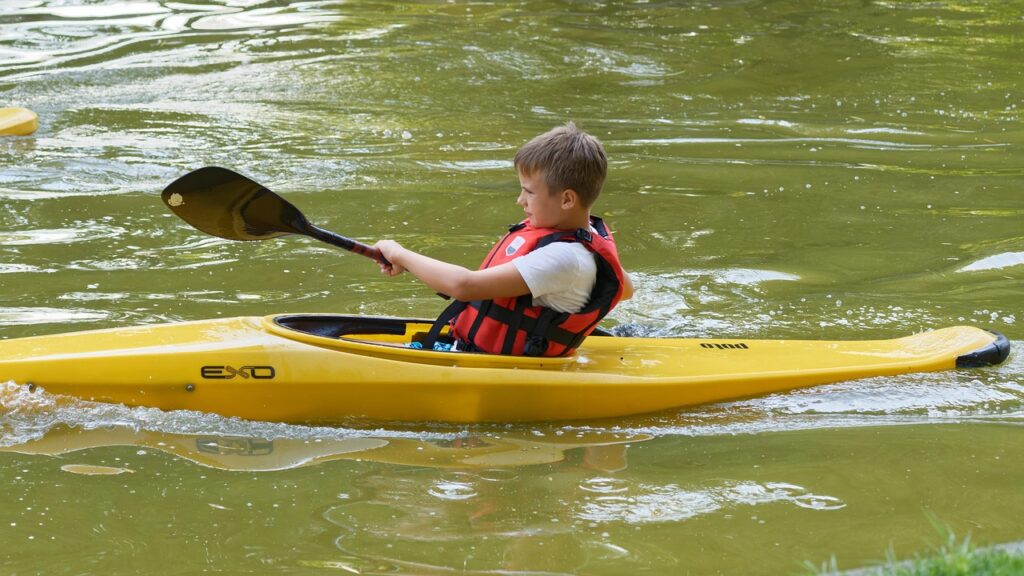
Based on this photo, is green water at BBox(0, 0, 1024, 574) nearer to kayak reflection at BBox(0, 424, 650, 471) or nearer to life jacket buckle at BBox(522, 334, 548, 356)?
kayak reflection at BBox(0, 424, 650, 471)

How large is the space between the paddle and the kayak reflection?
70 cm

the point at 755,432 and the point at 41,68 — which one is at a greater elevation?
the point at 41,68

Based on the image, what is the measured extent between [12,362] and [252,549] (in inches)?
47.8

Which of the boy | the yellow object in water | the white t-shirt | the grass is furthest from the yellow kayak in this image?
the yellow object in water

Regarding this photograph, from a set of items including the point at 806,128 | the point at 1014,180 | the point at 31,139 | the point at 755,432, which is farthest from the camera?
the point at 806,128

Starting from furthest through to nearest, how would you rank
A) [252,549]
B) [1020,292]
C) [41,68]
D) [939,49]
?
[939,49] < [41,68] < [1020,292] < [252,549]

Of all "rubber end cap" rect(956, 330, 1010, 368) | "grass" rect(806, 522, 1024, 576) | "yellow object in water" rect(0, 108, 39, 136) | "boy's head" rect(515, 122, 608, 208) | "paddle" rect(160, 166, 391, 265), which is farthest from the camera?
"yellow object in water" rect(0, 108, 39, 136)

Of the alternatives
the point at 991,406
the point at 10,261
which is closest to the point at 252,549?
the point at 991,406

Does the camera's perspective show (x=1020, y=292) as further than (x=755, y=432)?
Yes

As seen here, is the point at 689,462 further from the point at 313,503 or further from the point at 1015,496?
the point at 313,503

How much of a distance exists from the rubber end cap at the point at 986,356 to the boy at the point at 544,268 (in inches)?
49.4

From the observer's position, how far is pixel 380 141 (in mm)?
7762

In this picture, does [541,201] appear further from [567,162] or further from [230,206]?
[230,206]

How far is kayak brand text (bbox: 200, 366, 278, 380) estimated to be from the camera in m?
3.53
